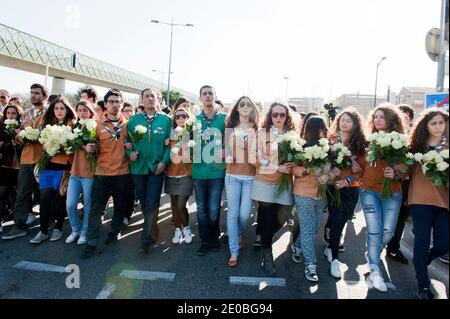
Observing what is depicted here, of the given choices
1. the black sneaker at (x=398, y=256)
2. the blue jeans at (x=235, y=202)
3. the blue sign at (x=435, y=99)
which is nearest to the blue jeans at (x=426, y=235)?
the black sneaker at (x=398, y=256)

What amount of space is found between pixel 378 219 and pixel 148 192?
3.23 meters

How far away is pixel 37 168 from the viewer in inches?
191

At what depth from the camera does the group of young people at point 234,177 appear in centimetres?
374

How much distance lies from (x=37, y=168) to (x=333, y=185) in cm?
453

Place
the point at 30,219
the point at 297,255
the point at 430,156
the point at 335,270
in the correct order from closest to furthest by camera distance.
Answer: the point at 430,156
the point at 335,270
the point at 297,255
the point at 30,219

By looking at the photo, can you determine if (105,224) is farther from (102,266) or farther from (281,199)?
(281,199)

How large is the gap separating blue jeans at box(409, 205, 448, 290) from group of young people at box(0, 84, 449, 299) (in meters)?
0.01

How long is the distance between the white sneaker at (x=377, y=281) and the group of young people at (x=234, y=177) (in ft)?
0.04

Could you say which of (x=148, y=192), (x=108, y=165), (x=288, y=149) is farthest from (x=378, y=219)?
(x=108, y=165)

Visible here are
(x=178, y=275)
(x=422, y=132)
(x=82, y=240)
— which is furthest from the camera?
(x=82, y=240)

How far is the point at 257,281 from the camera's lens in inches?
149

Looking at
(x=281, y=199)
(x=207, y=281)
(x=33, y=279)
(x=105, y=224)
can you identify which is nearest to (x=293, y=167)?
(x=281, y=199)

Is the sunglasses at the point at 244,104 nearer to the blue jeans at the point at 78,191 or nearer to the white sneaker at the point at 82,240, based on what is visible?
the blue jeans at the point at 78,191

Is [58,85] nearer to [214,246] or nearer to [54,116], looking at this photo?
[54,116]
